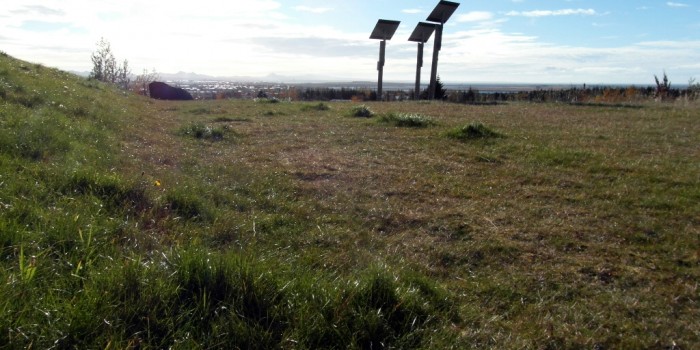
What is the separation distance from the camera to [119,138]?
7172 millimetres

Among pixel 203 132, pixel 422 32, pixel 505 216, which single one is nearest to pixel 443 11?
pixel 422 32

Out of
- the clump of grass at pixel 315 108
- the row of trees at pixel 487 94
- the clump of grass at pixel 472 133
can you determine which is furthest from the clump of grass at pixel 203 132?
the row of trees at pixel 487 94

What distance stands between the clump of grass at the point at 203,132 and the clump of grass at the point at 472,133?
141 inches

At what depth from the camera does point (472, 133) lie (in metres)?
8.88

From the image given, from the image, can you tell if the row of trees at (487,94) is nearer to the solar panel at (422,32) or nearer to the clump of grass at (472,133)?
the solar panel at (422,32)

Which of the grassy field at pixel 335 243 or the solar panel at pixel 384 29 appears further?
the solar panel at pixel 384 29

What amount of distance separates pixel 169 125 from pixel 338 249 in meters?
7.38

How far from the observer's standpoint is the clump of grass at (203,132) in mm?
8727

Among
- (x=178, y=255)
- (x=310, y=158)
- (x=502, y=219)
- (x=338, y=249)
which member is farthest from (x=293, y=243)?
(x=310, y=158)

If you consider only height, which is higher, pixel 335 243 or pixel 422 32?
pixel 422 32

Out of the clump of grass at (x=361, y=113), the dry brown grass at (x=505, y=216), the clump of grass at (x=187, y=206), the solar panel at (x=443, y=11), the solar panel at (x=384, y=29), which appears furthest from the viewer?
the solar panel at (x=384, y=29)

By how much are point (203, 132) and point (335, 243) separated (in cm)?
547

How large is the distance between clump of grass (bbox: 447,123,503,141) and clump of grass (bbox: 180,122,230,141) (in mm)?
3573

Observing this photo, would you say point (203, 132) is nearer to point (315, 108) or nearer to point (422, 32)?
point (315, 108)
